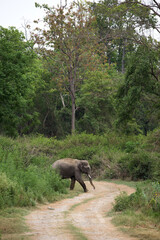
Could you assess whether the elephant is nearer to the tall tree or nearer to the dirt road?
the dirt road

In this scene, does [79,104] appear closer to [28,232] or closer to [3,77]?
[3,77]

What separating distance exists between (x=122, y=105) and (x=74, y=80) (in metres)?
17.3

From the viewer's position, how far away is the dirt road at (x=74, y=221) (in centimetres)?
868

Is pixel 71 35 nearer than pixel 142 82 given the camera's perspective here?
No

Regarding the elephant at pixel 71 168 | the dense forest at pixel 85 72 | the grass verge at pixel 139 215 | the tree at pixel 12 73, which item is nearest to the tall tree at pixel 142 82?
the dense forest at pixel 85 72

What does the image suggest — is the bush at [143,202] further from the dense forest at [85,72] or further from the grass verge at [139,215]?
the dense forest at [85,72]

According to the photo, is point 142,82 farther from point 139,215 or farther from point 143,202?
point 139,215

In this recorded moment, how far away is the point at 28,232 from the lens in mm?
9008

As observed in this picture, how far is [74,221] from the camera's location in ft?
34.7

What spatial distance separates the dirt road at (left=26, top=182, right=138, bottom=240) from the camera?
8.68 m

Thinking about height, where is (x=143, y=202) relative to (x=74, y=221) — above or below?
above

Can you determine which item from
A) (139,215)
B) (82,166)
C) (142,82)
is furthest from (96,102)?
(139,215)

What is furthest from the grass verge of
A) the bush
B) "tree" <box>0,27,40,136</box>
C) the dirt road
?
"tree" <box>0,27,40,136</box>

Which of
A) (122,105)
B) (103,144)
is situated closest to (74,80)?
(103,144)
